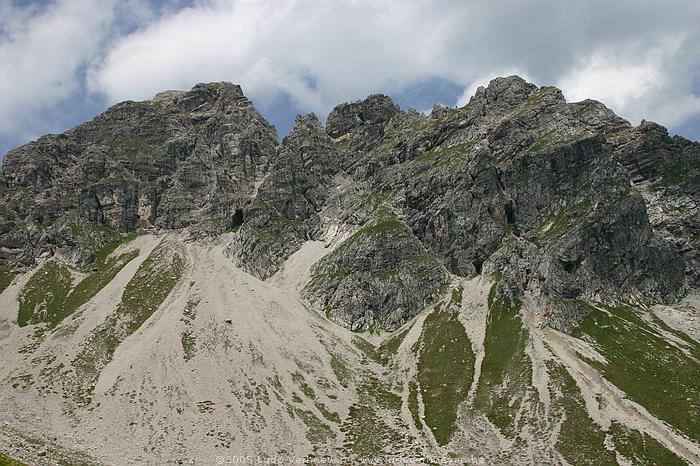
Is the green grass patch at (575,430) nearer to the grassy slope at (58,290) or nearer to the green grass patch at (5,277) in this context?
the grassy slope at (58,290)

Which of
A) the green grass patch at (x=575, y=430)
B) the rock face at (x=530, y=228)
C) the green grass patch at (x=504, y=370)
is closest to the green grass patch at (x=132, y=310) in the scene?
the rock face at (x=530, y=228)

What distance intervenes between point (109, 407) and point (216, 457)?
2997cm

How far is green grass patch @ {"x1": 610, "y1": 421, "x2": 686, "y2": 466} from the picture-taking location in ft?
262

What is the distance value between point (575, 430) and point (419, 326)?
5964 centimetres

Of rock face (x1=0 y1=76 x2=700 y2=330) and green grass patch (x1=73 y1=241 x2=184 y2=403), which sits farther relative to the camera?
rock face (x1=0 y1=76 x2=700 y2=330)

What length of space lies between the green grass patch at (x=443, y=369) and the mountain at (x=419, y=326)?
2.14 ft

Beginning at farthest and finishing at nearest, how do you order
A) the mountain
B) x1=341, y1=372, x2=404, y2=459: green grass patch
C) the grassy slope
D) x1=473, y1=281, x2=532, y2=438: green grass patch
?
the grassy slope < x1=473, y1=281, x2=532, y2=438: green grass patch < x1=341, y1=372, x2=404, y2=459: green grass patch < the mountain

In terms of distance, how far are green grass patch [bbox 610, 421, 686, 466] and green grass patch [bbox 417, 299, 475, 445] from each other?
91.5 feet

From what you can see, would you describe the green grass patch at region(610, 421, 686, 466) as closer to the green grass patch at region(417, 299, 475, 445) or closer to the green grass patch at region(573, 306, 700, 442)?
the green grass patch at region(573, 306, 700, 442)

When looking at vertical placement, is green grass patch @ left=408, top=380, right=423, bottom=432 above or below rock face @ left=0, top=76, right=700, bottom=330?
below

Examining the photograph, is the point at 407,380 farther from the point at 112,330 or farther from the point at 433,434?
the point at 112,330

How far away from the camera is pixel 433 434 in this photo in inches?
3836

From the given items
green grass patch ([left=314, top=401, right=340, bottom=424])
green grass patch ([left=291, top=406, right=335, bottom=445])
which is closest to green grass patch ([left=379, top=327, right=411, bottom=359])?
green grass patch ([left=314, top=401, right=340, bottom=424])

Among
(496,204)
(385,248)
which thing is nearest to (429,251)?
(385,248)
